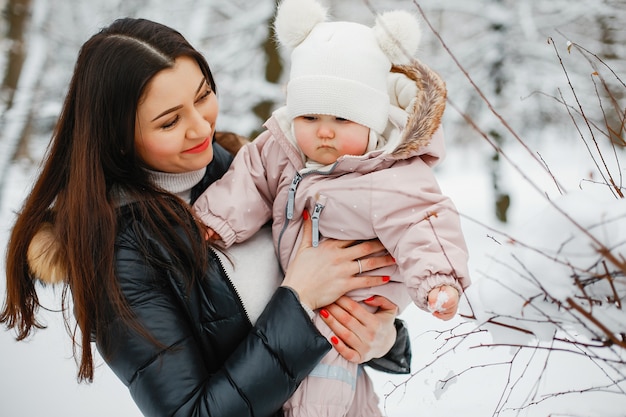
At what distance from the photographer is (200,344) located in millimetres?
1797

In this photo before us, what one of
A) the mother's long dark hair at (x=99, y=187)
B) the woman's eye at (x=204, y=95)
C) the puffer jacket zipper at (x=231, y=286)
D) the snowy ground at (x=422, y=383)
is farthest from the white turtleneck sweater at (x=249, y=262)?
the snowy ground at (x=422, y=383)

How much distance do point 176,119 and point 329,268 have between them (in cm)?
72

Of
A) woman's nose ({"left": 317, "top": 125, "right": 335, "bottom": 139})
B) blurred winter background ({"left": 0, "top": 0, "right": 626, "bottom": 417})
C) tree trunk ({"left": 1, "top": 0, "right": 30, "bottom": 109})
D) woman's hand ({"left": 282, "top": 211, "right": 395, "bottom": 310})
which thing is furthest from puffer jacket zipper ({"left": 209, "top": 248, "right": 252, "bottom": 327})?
tree trunk ({"left": 1, "top": 0, "right": 30, "bottom": 109})

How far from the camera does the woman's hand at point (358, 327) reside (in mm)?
1889

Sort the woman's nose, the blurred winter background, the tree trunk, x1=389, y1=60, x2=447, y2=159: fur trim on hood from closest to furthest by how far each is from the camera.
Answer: x1=389, y1=60, x2=447, y2=159: fur trim on hood, the woman's nose, the blurred winter background, the tree trunk

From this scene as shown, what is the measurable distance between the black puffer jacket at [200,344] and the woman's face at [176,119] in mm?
223

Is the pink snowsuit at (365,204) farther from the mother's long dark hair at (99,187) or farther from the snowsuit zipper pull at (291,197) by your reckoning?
the mother's long dark hair at (99,187)

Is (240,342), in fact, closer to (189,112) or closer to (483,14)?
(189,112)

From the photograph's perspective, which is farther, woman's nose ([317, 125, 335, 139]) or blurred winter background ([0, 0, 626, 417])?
blurred winter background ([0, 0, 626, 417])

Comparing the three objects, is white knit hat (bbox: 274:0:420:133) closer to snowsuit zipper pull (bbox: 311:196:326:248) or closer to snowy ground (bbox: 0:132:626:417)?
snowsuit zipper pull (bbox: 311:196:326:248)

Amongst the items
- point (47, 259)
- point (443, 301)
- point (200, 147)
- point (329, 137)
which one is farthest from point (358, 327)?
point (47, 259)

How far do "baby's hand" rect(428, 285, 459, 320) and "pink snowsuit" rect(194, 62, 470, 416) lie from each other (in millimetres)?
24

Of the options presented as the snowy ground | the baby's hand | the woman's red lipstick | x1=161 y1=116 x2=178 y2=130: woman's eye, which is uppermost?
x1=161 y1=116 x2=178 y2=130: woman's eye

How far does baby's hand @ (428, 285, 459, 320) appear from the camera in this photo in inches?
63.3
